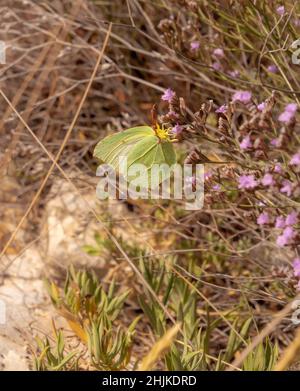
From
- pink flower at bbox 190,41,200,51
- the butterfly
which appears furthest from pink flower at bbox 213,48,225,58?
the butterfly

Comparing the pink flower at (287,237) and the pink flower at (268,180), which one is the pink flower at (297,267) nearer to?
the pink flower at (287,237)

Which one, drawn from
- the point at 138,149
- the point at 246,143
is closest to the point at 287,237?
the point at 246,143

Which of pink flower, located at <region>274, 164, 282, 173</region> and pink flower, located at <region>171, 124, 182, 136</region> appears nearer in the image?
pink flower, located at <region>274, 164, 282, 173</region>

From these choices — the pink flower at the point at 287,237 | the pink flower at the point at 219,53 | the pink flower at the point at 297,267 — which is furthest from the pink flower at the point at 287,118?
the pink flower at the point at 219,53

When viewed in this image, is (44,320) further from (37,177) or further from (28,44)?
(28,44)

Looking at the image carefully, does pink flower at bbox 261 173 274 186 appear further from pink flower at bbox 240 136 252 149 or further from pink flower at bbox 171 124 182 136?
pink flower at bbox 171 124 182 136

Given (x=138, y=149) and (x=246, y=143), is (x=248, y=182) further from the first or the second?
(x=138, y=149)
